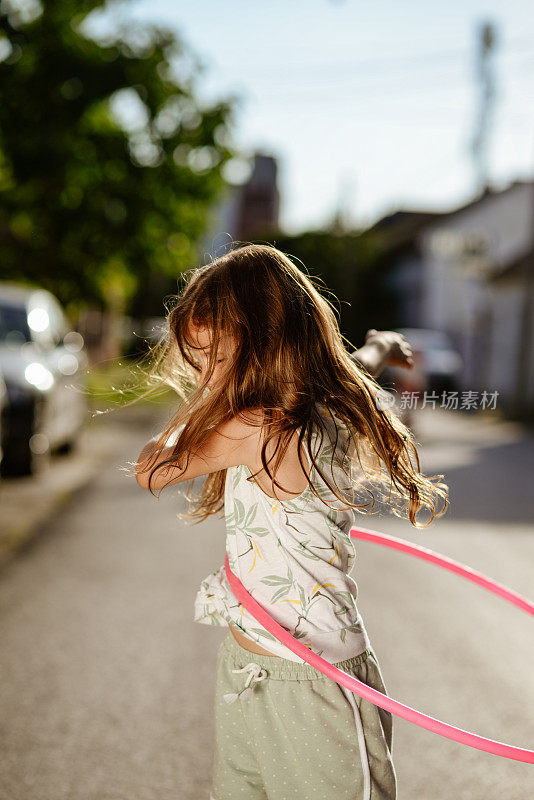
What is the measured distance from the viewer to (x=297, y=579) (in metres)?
2.03

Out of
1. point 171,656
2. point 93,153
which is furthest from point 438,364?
point 171,656

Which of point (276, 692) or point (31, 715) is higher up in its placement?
point (276, 692)

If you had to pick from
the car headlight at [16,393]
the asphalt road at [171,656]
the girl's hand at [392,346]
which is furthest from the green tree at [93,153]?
the girl's hand at [392,346]

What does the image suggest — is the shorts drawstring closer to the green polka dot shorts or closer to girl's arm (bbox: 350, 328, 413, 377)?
the green polka dot shorts

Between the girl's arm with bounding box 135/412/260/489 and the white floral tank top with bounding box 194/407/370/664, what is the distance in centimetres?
7

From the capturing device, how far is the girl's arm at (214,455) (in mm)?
2008

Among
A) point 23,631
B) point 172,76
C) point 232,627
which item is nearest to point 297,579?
point 232,627

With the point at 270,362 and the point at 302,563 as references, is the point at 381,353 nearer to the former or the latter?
the point at 270,362

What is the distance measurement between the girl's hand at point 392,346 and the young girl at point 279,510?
63cm

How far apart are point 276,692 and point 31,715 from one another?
2210 millimetres

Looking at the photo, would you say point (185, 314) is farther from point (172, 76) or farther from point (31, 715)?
point (172, 76)

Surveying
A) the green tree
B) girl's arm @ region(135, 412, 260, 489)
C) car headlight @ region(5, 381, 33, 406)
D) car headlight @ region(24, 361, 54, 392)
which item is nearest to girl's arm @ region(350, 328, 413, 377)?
girl's arm @ region(135, 412, 260, 489)

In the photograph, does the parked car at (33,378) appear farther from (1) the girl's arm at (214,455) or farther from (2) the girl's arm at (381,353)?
(1) the girl's arm at (214,455)

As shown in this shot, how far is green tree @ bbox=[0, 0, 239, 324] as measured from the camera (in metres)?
17.2
